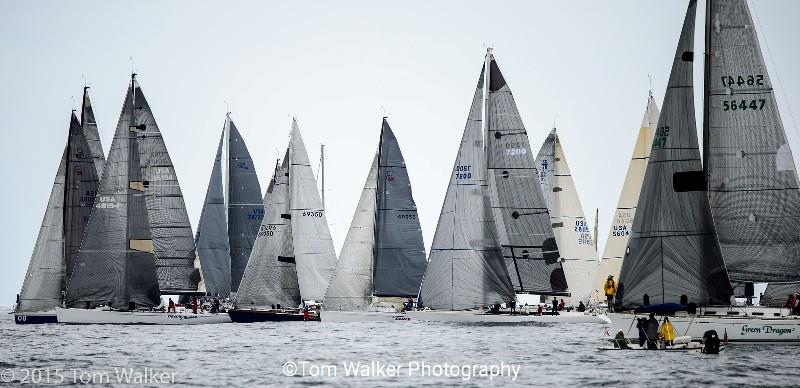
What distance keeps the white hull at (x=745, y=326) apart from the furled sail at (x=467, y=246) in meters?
19.7

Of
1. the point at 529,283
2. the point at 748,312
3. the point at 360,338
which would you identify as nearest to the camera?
the point at 748,312

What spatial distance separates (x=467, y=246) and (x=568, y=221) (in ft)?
55.0

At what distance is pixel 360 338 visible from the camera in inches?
2322

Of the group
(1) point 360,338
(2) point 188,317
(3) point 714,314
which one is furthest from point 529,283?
Answer: (3) point 714,314

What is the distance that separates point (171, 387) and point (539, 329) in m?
32.9

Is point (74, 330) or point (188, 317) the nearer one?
point (74, 330)

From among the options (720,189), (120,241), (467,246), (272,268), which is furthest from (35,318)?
(720,189)

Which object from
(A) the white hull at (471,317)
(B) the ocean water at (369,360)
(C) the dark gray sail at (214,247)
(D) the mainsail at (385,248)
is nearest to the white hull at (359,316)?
(D) the mainsail at (385,248)

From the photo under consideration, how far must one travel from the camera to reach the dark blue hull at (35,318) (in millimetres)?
70188

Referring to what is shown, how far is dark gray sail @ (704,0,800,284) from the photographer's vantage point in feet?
152

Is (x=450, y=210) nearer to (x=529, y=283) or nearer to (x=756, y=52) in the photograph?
(x=529, y=283)

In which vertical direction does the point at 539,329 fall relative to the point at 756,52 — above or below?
below

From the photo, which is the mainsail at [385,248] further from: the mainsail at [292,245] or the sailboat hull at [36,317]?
the sailboat hull at [36,317]

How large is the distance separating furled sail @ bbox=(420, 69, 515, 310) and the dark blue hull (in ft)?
69.8
